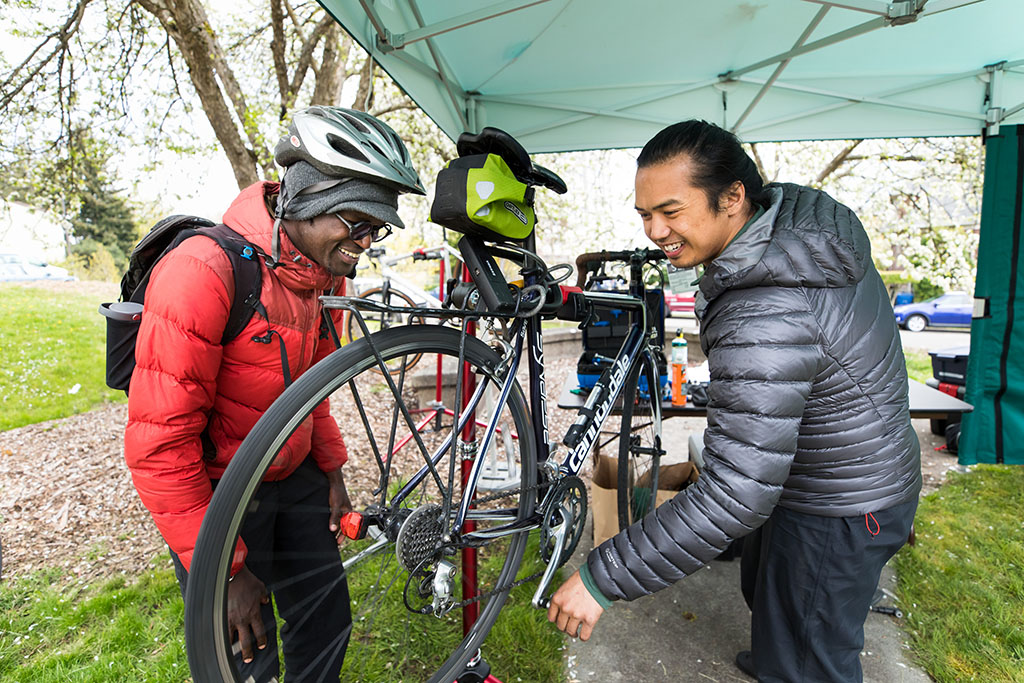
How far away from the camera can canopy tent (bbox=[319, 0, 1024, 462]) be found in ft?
8.65

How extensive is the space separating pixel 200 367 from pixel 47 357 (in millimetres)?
4803

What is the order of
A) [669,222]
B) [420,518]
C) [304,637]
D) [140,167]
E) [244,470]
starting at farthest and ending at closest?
1. [140,167]
2. [304,637]
3. [669,222]
4. [420,518]
5. [244,470]

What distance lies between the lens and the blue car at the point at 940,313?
1479 cm

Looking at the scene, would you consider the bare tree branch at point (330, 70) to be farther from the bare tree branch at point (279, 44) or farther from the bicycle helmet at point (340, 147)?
the bicycle helmet at point (340, 147)

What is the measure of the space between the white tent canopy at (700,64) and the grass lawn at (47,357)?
4.02 meters

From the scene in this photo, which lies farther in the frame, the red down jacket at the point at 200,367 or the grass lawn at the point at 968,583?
the grass lawn at the point at 968,583

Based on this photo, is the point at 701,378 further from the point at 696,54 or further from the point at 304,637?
the point at 304,637

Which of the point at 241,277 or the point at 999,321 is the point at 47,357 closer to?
the point at 241,277

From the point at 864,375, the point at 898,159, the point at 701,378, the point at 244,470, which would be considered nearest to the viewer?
the point at 244,470

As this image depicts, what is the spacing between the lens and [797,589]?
1608mm

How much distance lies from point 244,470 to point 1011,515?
4.65 meters

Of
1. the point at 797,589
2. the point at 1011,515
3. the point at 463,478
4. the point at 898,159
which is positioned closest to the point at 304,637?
the point at 463,478

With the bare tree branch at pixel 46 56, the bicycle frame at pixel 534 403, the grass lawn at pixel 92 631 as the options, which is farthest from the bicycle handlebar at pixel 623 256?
the bare tree branch at pixel 46 56

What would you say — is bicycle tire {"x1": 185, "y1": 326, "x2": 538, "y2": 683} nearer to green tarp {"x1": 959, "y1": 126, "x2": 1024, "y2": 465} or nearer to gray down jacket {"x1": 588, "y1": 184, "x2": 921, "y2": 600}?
gray down jacket {"x1": 588, "y1": 184, "x2": 921, "y2": 600}
